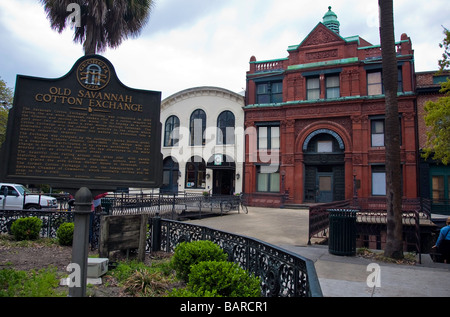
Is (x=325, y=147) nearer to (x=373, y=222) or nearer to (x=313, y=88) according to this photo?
(x=313, y=88)

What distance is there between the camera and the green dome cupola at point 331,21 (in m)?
31.8

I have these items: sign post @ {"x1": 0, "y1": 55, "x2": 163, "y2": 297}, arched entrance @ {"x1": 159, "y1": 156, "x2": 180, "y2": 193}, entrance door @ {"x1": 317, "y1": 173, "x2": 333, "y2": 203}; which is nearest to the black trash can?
sign post @ {"x1": 0, "y1": 55, "x2": 163, "y2": 297}

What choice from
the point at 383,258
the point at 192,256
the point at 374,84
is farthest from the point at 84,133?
the point at 374,84

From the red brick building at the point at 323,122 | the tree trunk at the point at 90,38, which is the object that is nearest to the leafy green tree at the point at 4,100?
the tree trunk at the point at 90,38

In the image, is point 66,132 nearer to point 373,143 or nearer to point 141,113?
point 141,113

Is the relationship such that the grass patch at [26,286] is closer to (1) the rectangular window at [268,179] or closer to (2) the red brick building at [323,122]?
(2) the red brick building at [323,122]

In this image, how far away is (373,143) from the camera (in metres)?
25.6

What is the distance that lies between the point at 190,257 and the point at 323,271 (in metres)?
3.29

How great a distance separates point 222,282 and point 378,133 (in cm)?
2508

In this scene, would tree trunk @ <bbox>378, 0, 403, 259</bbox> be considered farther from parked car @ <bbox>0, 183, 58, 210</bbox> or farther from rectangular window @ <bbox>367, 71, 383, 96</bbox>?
rectangular window @ <bbox>367, 71, 383, 96</bbox>

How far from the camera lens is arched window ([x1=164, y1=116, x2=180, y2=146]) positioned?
33125 mm

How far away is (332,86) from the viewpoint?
27203 millimetres

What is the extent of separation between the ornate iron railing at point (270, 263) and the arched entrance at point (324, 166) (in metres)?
21.0
